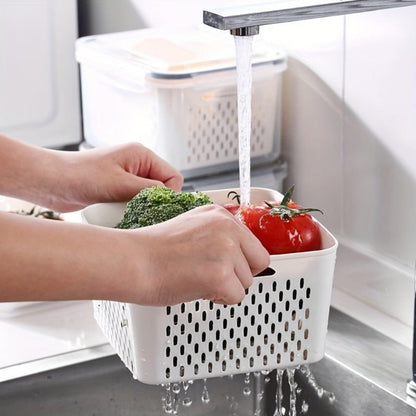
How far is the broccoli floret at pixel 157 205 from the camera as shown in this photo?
83 centimetres

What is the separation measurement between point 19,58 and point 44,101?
101 millimetres

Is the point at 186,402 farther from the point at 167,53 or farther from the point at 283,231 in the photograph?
the point at 167,53

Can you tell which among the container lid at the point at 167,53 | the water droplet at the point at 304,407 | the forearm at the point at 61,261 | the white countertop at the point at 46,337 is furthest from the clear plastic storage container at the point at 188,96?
the forearm at the point at 61,261

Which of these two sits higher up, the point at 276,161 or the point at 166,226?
the point at 166,226

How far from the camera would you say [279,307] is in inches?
33.1

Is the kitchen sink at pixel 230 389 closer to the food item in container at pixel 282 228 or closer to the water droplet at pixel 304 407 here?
the water droplet at pixel 304 407

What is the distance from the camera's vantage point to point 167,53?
1390mm

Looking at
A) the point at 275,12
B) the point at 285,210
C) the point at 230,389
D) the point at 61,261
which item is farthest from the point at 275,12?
the point at 230,389

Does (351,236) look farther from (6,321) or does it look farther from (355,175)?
(6,321)

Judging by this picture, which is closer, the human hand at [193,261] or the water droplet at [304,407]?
the human hand at [193,261]

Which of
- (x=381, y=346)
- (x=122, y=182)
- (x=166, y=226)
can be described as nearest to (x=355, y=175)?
(x=381, y=346)

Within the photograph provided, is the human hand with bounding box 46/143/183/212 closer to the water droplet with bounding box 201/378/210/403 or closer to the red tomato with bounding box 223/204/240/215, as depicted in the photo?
the red tomato with bounding box 223/204/240/215

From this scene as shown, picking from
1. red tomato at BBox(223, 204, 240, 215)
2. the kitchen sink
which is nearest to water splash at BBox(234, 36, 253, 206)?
red tomato at BBox(223, 204, 240, 215)

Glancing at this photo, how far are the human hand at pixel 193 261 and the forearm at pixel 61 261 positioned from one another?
0.03 feet
